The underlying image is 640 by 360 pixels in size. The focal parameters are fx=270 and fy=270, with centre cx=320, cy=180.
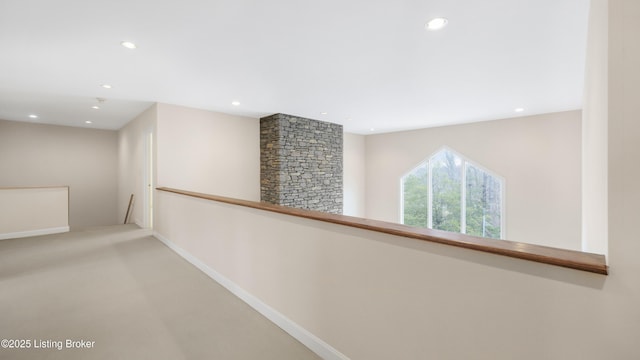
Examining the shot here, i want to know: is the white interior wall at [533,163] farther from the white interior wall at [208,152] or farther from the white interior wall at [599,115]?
the white interior wall at [208,152]

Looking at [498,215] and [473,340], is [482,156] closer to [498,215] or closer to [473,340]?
[498,215]

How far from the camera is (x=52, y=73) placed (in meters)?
3.28

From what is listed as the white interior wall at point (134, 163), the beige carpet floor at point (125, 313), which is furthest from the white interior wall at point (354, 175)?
the beige carpet floor at point (125, 313)

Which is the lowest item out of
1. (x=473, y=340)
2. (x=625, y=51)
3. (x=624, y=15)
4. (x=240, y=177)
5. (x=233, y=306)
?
(x=233, y=306)

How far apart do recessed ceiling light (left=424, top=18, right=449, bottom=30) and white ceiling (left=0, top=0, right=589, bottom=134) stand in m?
0.07

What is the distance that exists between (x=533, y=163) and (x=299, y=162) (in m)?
4.81

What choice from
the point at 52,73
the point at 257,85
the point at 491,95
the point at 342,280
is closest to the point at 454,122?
the point at 491,95

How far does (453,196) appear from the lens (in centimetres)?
677

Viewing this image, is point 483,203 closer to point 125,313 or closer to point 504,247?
point 504,247

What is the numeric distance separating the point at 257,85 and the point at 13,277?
359 cm

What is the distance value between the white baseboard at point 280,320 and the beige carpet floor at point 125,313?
0.15 feet

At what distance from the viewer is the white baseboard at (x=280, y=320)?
1.80m

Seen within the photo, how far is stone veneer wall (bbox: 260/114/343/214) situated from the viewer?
5609mm

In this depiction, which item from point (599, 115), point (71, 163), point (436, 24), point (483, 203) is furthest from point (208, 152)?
point (483, 203)
